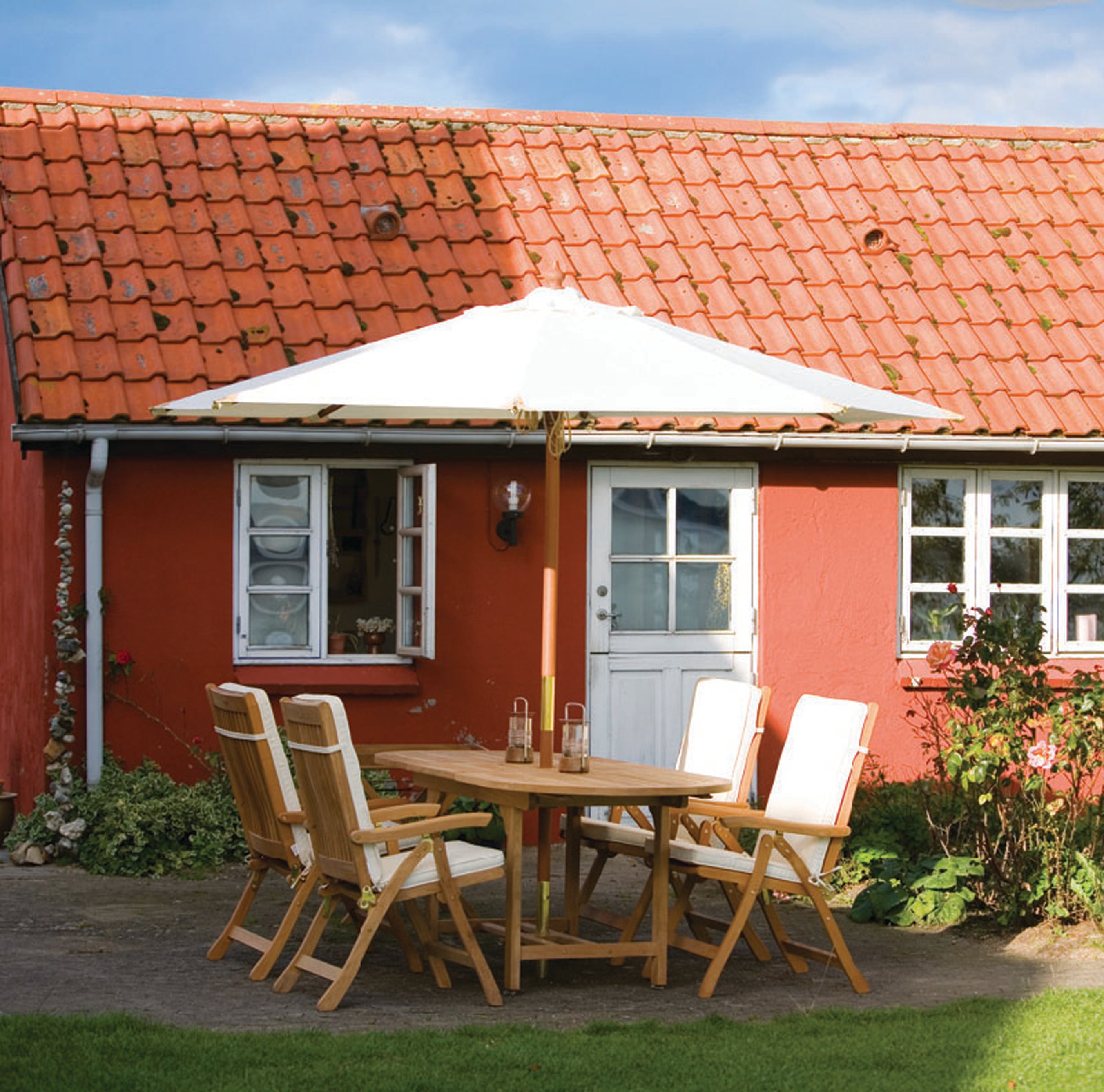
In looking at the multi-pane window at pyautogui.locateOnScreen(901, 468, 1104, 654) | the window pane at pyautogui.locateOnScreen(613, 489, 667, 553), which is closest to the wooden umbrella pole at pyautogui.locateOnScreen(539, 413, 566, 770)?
the window pane at pyautogui.locateOnScreen(613, 489, 667, 553)

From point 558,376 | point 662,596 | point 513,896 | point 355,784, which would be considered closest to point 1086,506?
point 662,596

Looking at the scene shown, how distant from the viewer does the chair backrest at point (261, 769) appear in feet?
22.8

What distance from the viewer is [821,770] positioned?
7398 mm

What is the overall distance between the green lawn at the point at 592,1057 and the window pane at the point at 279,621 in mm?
A: 4289

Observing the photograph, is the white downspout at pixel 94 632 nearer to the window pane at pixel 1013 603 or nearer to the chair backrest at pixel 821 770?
the chair backrest at pixel 821 770

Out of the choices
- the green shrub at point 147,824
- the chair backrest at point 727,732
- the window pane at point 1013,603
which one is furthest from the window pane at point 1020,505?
the green shrub at point 147,824

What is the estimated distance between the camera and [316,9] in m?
14.1

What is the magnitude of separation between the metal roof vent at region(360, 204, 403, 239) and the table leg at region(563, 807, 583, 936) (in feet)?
16.4

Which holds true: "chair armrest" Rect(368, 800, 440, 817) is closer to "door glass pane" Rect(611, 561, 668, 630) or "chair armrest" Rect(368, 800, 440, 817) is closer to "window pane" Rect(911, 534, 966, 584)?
"door glass pane" Rect(611, 561, 668, 630)

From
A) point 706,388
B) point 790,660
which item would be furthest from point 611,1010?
point 790,660

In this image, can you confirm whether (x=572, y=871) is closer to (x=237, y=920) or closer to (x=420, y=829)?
(x=420, y=829)

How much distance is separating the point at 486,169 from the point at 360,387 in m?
5.67

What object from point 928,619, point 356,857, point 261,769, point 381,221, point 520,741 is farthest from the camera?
point 381,221

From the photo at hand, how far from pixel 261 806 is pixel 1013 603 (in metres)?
5.72
